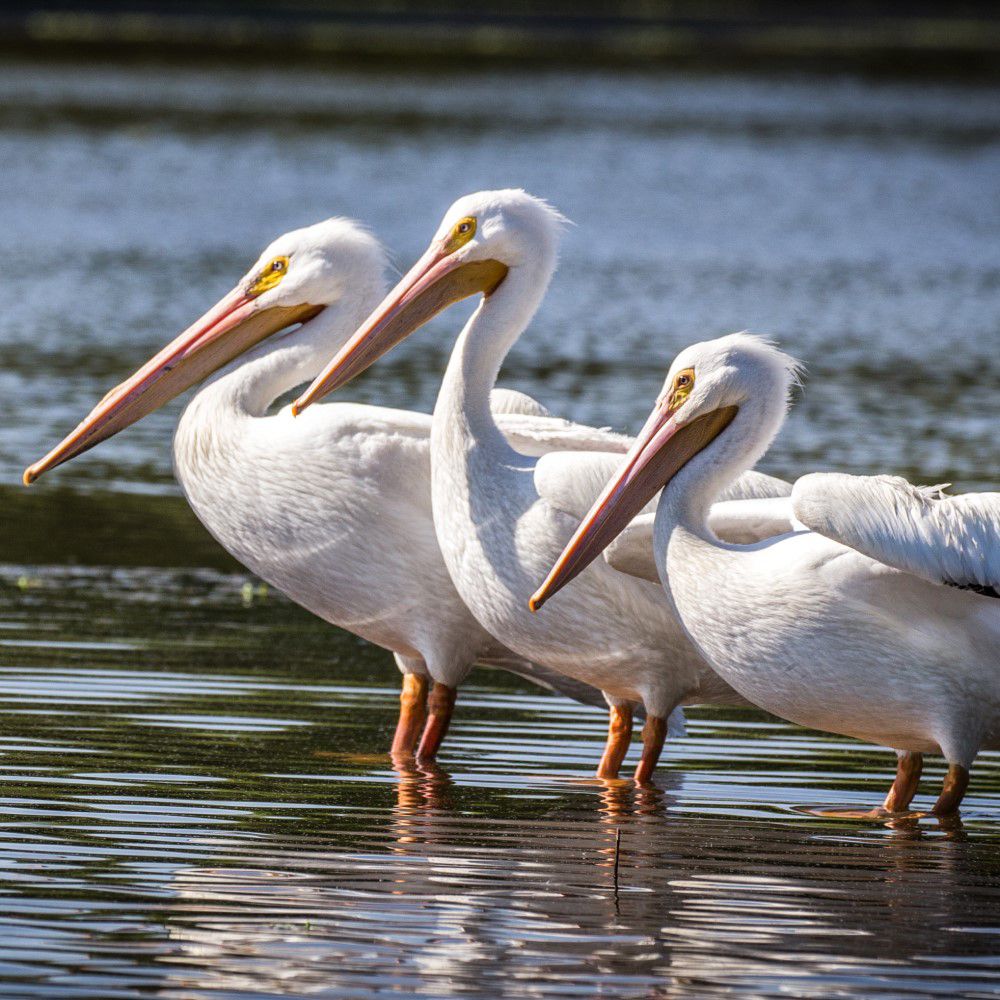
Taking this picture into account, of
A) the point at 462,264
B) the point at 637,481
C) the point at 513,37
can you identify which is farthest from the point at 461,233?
the point at 513,37

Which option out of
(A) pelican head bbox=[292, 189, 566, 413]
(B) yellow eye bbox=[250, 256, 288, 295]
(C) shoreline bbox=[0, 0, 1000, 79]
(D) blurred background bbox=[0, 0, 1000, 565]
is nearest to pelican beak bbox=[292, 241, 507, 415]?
(A) pelican head bbox=[292, 189, 566, 413]

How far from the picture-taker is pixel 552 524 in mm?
5941

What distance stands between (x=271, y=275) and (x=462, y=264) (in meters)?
0.75

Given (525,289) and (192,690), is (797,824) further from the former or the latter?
(192,690)

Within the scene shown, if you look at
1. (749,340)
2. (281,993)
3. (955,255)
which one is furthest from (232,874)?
(955,255)

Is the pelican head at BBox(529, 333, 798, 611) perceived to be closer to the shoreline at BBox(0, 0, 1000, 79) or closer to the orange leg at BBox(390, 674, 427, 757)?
the orange leg at BBox(390, 674, 427, 757)

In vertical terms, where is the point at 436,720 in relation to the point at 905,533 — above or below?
below

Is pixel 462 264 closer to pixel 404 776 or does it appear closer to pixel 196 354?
pixel 196 354

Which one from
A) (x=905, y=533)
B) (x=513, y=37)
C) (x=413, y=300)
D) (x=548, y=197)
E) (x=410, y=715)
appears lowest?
(x=410, y=715)

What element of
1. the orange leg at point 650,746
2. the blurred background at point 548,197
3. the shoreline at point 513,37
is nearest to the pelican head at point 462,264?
the orange leg at point 650,746

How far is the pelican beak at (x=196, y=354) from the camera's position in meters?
6.77

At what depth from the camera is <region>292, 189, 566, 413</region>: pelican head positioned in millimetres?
6426

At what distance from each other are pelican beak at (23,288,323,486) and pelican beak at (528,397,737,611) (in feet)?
5.05

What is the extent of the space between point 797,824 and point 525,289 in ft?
5.42
